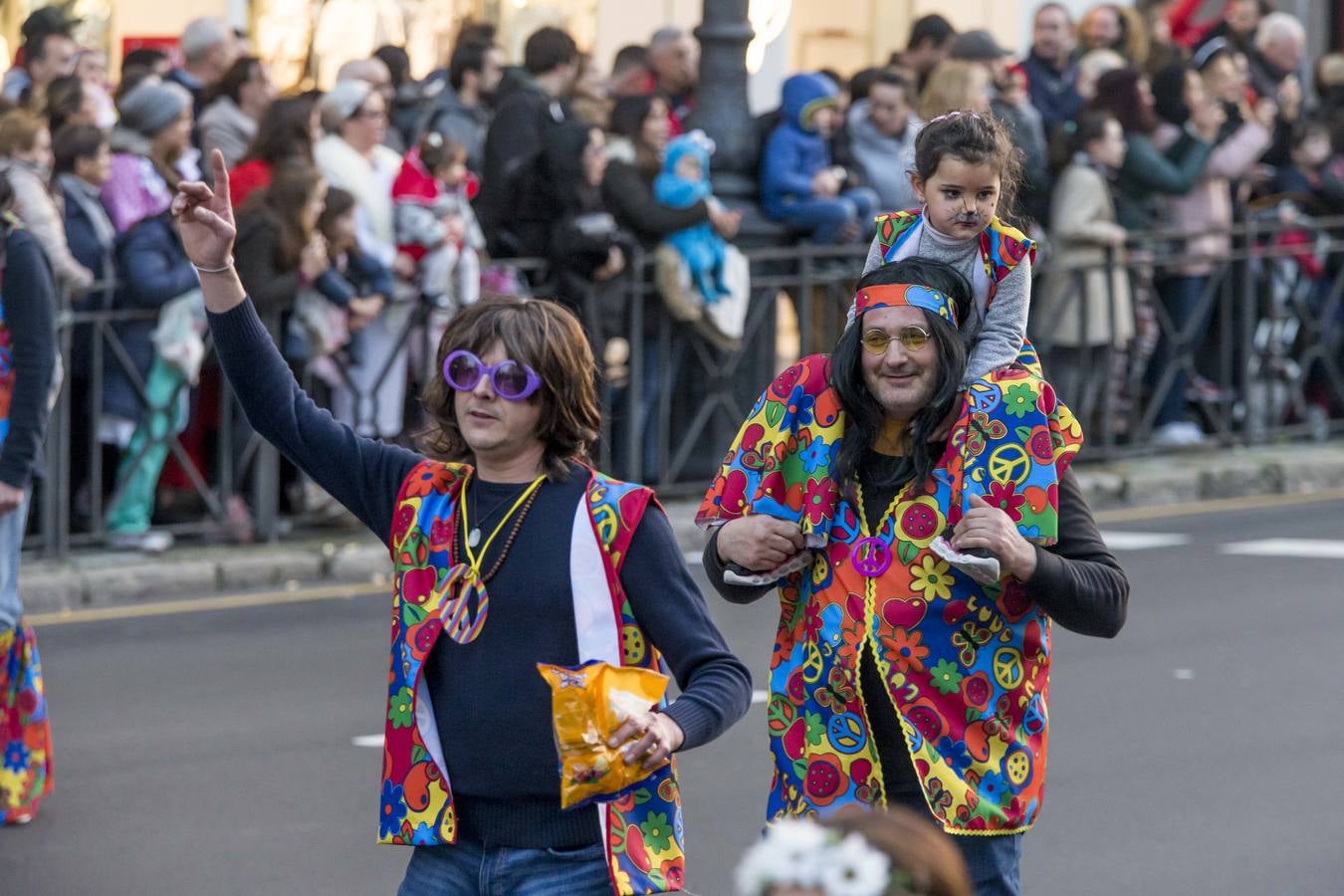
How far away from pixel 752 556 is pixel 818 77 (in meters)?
9.52

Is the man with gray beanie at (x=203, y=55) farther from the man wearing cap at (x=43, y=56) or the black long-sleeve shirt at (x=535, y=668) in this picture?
the black long-sleeve shirt at (x=535, y=668)

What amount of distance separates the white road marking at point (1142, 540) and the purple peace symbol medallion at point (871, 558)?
8.21 metres

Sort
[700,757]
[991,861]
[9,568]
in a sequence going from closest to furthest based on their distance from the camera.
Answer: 1. [991,861]
2. [9,568]
3. [700,757]

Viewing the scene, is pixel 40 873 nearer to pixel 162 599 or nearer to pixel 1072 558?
pixel 1072 558

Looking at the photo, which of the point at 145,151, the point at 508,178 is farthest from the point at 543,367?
the point at 508,178

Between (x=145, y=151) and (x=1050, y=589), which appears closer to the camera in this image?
(x=1050, y=589)

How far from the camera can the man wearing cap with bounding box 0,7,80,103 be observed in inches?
480

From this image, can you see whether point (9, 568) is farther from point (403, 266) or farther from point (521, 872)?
point (403, 266)

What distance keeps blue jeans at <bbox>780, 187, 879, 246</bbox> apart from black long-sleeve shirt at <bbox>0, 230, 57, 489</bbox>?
6.99 meters

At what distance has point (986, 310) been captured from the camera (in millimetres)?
4312

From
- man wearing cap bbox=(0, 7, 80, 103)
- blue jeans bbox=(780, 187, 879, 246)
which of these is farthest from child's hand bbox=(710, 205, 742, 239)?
man wearing cap bbox=(0, 7, 80, 103)

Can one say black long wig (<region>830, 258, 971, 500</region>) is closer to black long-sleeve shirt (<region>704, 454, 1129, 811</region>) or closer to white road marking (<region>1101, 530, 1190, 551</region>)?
black long-sleeve shirt (<region>704, 454, 1129, 811</region>)

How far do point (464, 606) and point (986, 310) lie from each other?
1.01 m

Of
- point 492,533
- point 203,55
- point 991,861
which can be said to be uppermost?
point 203,55
